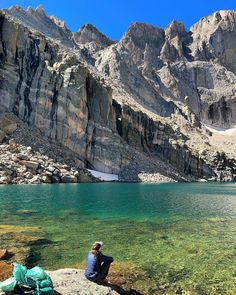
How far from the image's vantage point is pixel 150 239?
78.2ft

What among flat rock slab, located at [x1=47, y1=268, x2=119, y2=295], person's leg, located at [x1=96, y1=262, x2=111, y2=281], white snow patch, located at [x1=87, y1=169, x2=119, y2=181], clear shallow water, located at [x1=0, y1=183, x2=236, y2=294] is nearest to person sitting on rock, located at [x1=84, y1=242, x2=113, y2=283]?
person's leg, located at [x1=96, y1=262, x2=111, y2=281]

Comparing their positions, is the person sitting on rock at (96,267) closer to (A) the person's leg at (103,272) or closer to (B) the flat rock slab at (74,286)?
(A) the person's leg at (103,272)

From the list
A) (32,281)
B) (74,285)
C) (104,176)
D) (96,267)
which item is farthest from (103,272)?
(104,176)

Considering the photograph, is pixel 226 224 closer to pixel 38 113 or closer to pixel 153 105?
pixel 38 113

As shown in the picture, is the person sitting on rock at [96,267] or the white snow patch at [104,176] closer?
the person sitting on rock at [96,267]

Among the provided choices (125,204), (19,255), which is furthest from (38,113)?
(19,255)

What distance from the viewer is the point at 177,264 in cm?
1828

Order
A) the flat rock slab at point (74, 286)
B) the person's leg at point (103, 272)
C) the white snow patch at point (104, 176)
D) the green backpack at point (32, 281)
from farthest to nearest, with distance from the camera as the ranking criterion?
the white snow patch at point (104, 176) → the person's leg at point (103, 272) → the flat rock slab at point (74, 286) → the green backpack at point (32, 281)

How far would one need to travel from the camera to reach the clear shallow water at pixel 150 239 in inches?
645

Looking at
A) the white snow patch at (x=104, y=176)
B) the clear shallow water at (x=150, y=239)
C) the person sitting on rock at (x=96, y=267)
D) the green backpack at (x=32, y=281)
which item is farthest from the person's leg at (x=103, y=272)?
the white snow patch at (x=104, y=176)

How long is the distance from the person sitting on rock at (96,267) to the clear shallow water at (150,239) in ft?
6.31

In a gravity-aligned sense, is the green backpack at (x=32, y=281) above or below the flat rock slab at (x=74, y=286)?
above

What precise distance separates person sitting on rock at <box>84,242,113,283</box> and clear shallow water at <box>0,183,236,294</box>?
6.31 ft

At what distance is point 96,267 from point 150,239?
10.6 meters
